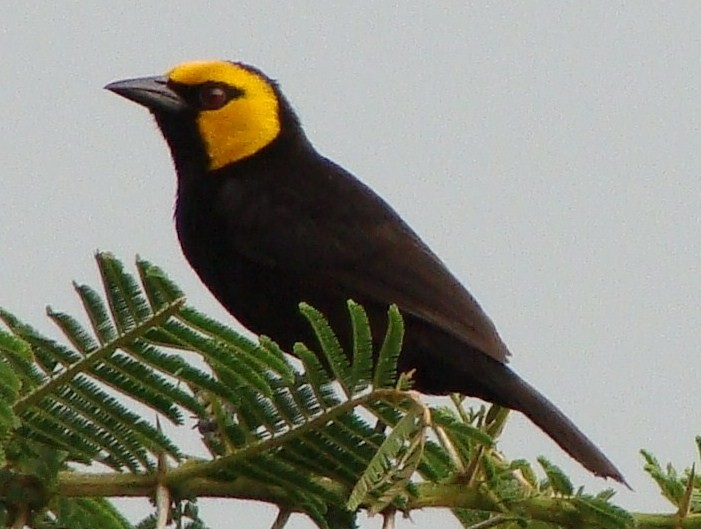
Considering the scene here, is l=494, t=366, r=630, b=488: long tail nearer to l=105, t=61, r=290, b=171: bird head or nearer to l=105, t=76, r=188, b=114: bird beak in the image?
l=105, t=61, r=290, b=171: bird head

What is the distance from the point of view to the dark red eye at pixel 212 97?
4.18 metres

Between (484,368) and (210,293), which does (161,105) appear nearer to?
(210,293)

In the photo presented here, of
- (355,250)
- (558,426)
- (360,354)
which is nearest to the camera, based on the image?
(360,354)

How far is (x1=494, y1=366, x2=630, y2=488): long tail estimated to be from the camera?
265 centimetres

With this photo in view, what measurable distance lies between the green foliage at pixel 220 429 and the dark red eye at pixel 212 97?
2.45 m

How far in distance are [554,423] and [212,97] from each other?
1.76m

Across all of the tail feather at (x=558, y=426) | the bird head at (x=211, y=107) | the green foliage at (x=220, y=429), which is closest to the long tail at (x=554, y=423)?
the tail feather at (x=558, y=426)

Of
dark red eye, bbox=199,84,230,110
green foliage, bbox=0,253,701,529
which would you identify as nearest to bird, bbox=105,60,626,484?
dark red eye, bbox=199,84,230,110

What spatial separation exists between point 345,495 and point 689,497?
475 millimetres

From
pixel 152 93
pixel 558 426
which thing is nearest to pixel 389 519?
pixel 558 426

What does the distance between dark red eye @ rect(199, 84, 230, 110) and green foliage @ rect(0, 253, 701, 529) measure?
8.04ft

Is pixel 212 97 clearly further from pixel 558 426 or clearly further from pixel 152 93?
pixel 558 426

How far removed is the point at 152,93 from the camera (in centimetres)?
410

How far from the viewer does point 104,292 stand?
1.56 m
